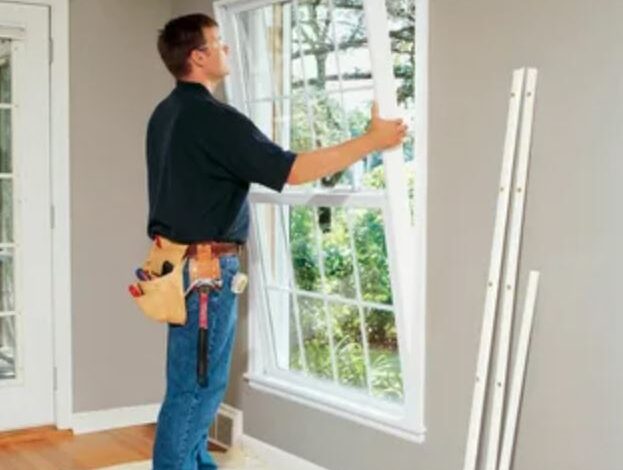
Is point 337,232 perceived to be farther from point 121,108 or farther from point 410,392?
point 121,108

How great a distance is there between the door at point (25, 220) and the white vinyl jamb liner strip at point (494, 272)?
95.6 inches

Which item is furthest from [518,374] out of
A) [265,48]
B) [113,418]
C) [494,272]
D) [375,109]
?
[113,418]

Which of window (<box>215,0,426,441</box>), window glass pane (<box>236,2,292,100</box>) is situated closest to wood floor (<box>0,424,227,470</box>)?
window (<box>215,0,426,441</box>)

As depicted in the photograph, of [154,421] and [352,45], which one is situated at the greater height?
[352,45]

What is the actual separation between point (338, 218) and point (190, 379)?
2.91ft

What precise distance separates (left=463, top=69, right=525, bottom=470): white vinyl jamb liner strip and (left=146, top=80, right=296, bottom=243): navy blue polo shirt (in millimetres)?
639

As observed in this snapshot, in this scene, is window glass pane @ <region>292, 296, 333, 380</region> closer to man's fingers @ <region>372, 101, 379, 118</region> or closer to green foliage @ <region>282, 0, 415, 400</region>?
green foliage @ <region>282, 0, 415, 400</region>

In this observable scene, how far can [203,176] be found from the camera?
2.79m

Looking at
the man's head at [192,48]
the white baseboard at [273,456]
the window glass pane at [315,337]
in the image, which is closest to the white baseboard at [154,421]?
the white baseboard at [273,456]

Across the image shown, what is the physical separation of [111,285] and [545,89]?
8.63ft

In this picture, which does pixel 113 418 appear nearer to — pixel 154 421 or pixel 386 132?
pixel 154 421

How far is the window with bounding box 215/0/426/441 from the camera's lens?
3.00 metres

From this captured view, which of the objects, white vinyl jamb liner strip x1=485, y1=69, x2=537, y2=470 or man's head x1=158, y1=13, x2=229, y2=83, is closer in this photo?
white vinyl jamb liner strip x1=485, y1=69, x2=537, y2=470

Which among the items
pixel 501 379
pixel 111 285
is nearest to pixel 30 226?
pixel 111 285
